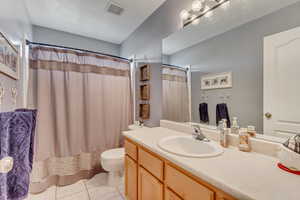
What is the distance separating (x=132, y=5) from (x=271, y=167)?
7.13ft

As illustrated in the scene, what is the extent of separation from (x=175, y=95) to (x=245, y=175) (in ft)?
3.72

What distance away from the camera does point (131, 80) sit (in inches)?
95.3

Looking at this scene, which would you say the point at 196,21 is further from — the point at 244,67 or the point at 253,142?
the point at 253,142

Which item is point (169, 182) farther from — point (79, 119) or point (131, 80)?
point (131, 80)

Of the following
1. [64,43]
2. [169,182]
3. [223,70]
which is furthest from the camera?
[64,43]

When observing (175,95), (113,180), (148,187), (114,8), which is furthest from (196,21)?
(113,180)

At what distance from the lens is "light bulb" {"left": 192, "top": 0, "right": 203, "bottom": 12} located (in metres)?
1.40

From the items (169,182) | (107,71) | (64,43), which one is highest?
(64,43)

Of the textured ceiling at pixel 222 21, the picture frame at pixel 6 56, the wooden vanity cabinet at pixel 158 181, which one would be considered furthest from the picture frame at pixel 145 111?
the picture frame at pixel 6 56

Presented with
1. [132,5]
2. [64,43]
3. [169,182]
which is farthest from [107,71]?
[169,182]

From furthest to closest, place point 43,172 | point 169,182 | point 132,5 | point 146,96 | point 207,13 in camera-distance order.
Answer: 1. point 146,96
2. point 132,5
3. point 43,172
4. point 207,13
5. point 169,182

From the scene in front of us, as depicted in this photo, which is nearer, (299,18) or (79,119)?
(299,18)

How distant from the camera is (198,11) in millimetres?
1420

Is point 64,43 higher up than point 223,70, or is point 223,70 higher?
point 64,43
